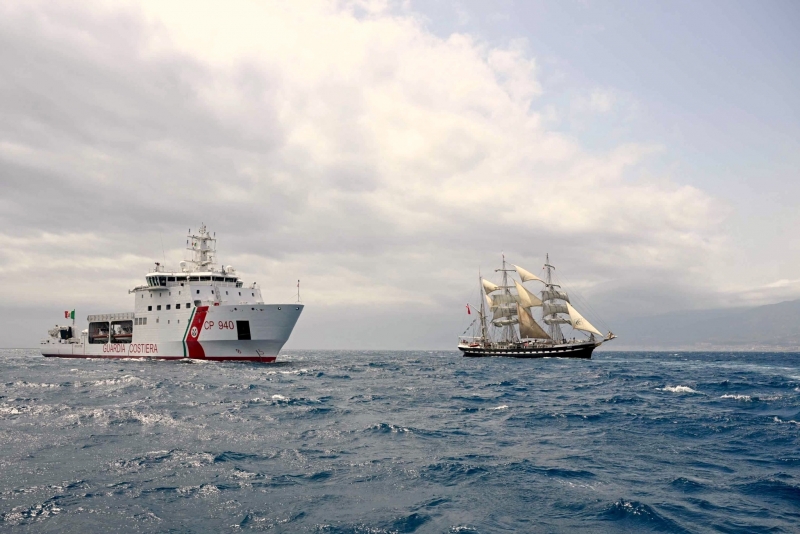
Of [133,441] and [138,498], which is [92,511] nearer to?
[138,498]

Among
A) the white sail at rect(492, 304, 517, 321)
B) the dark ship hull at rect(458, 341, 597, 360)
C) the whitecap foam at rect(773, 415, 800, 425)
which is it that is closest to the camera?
the whitecap foam at rect(773, 415, 800, 425)

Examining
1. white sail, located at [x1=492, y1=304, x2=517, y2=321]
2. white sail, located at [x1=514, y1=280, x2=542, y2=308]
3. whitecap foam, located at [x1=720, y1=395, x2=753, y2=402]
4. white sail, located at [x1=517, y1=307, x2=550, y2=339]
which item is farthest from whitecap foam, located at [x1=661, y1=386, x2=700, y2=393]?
white sail, located at [x1=492, y1=304, x2=517, y2=321]

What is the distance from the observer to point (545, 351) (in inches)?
4328

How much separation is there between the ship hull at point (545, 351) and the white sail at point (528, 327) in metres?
6.25

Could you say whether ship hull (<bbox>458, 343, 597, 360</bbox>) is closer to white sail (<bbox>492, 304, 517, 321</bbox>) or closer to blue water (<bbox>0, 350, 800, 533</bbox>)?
white sail (<bbox>492, 304, 517, 321</bbox>)

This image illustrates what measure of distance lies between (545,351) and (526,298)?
16410 millimetres

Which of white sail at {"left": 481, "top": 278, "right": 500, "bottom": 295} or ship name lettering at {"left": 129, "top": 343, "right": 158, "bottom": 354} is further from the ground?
white sail at {"left": 481, "top": 278, "right": 500, "bottom": 295}

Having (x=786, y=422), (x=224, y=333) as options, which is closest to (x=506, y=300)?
(x=224, y=333)

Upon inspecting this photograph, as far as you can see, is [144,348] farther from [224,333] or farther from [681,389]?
[681,389]

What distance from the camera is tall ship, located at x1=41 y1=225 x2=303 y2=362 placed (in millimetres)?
59219

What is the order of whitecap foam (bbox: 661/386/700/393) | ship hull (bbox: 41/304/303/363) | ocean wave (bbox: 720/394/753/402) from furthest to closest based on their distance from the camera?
ship hull (bbox: 41/304/303/363) < whitecap foam (bbox: 661/386/700/393) < ocean wave (bbox: 720/394/753/402)

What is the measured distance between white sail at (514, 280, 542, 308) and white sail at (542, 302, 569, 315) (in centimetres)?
173

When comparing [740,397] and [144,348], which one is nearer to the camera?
[740,397]

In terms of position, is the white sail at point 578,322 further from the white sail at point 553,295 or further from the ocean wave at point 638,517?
the ocean wave at point 638,517
